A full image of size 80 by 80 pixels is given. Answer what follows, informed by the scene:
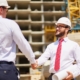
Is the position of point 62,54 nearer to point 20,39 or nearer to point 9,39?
point 20,39

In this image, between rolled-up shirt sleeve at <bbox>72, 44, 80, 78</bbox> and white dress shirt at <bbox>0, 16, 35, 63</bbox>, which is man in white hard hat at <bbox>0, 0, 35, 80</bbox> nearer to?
white dress shirt at <bbox>0, 16, 35, 63</bbox>

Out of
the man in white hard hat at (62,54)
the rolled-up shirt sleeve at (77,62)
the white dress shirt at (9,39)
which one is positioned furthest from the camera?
the man in white hard hat at (62,54)

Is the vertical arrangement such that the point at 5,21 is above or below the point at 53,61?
above

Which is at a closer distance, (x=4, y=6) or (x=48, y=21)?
(x=4, y=6)

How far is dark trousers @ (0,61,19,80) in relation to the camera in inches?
112

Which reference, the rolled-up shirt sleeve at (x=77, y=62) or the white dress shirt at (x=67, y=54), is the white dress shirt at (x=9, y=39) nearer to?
the rolled-up shirt sleeve at (x=77, y=62)

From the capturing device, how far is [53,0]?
43.8m

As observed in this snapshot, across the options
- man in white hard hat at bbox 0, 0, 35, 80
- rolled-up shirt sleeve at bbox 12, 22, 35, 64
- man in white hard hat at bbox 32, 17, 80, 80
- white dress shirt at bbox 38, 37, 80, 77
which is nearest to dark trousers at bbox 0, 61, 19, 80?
man in white hard hat at bbox 0, 0, 35, 80

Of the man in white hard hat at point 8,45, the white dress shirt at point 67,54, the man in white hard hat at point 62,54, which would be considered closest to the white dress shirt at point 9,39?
the man in white hard hat at point 8,45

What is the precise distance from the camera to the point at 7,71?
113 inches

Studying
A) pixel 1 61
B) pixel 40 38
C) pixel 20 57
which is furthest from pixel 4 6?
pixel 40 38

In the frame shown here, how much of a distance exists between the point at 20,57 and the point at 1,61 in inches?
1468

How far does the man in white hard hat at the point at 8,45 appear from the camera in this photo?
2877 millimetres

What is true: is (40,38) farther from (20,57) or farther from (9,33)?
(9,33)
